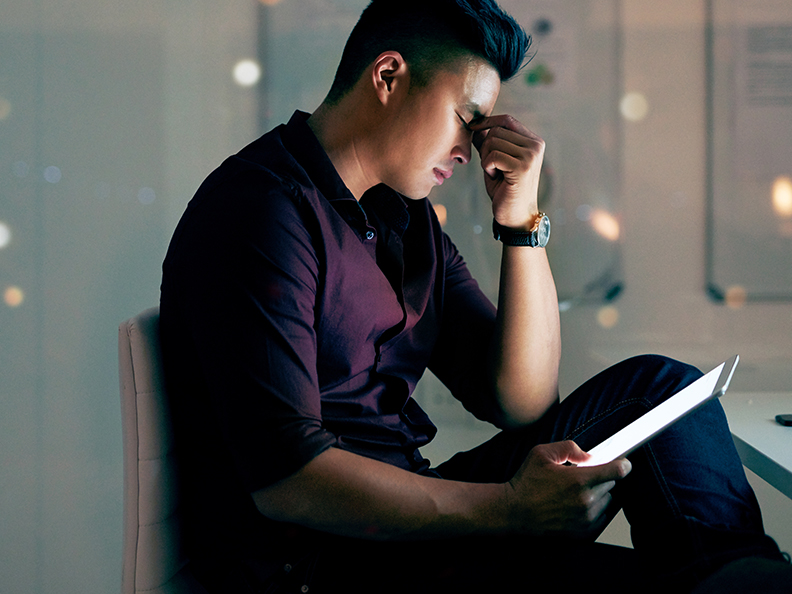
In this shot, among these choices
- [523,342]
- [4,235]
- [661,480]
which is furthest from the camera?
[4,235]

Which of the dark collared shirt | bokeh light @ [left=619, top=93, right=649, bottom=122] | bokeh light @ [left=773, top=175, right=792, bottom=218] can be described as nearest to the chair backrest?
the dark collared shirt

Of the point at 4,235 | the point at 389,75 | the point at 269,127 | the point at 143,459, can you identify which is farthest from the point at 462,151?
the point at 4,235

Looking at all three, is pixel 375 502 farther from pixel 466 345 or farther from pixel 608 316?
pixel 608 316

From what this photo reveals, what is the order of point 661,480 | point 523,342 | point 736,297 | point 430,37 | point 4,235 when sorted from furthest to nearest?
point 736,297, point 4,235, point 523,342, point 430,37, point 661,480

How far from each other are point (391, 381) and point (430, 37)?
50 centimetres

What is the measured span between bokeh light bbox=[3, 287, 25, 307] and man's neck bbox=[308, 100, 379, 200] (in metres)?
0.90

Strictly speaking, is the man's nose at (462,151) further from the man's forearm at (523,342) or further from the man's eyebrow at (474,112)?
the man's forearm at (523,342)

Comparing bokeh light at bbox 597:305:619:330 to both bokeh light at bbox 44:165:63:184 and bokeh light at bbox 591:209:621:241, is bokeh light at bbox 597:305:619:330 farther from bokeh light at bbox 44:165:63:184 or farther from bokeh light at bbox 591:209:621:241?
bokeh light at bbox 44:165:63:184

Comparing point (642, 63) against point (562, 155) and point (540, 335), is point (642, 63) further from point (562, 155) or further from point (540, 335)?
point (540, 335)

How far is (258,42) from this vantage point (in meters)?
1.53

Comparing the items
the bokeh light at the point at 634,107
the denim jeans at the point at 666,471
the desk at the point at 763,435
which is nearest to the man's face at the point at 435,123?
the denim jeans at the point at 666,471

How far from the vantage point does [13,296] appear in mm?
1429

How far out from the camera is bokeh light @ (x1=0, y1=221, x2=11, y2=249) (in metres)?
1.41

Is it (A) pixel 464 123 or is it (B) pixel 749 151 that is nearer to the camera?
(A) pixel 464 123
